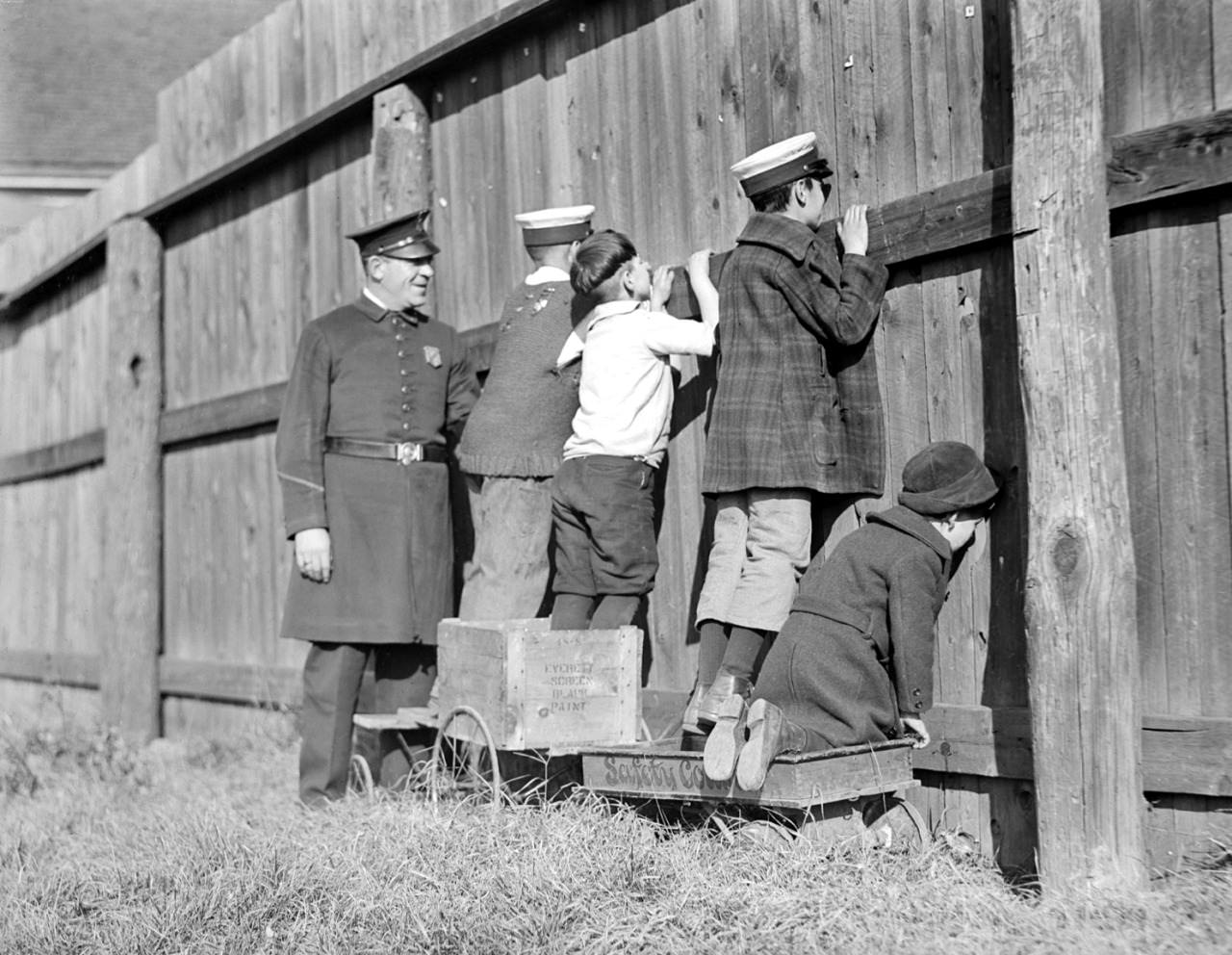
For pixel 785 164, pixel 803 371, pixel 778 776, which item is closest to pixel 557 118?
pixel 785 164

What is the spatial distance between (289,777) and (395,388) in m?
1.82

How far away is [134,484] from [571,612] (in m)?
4.69

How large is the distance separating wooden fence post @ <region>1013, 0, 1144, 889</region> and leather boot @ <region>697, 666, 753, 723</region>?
0.97 m

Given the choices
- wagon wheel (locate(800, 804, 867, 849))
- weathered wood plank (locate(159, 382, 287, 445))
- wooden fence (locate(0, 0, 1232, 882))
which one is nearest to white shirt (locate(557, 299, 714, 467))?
wooden fence (locate(0, 0, 1232, 882))

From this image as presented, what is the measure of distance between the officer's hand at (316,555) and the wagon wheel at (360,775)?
686mm

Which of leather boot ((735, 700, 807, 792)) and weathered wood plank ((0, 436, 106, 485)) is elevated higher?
weathered wood plank ((0, 436, 106, 485))

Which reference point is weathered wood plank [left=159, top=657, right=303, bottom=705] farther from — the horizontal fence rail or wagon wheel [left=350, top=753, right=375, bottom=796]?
the horizontal fence rail

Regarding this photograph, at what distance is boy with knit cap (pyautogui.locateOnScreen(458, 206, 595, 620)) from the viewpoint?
19.0 ft

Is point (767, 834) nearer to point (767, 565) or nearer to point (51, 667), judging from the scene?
point (767, 565)

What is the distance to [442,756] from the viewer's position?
591 cm

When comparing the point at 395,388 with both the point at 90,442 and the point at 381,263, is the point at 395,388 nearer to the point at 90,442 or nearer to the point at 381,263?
the point at 381,263

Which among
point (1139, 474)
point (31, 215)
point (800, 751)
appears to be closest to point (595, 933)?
point (800, 751)

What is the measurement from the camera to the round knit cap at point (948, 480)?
14.9 feet

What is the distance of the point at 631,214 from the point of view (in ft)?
19.7
